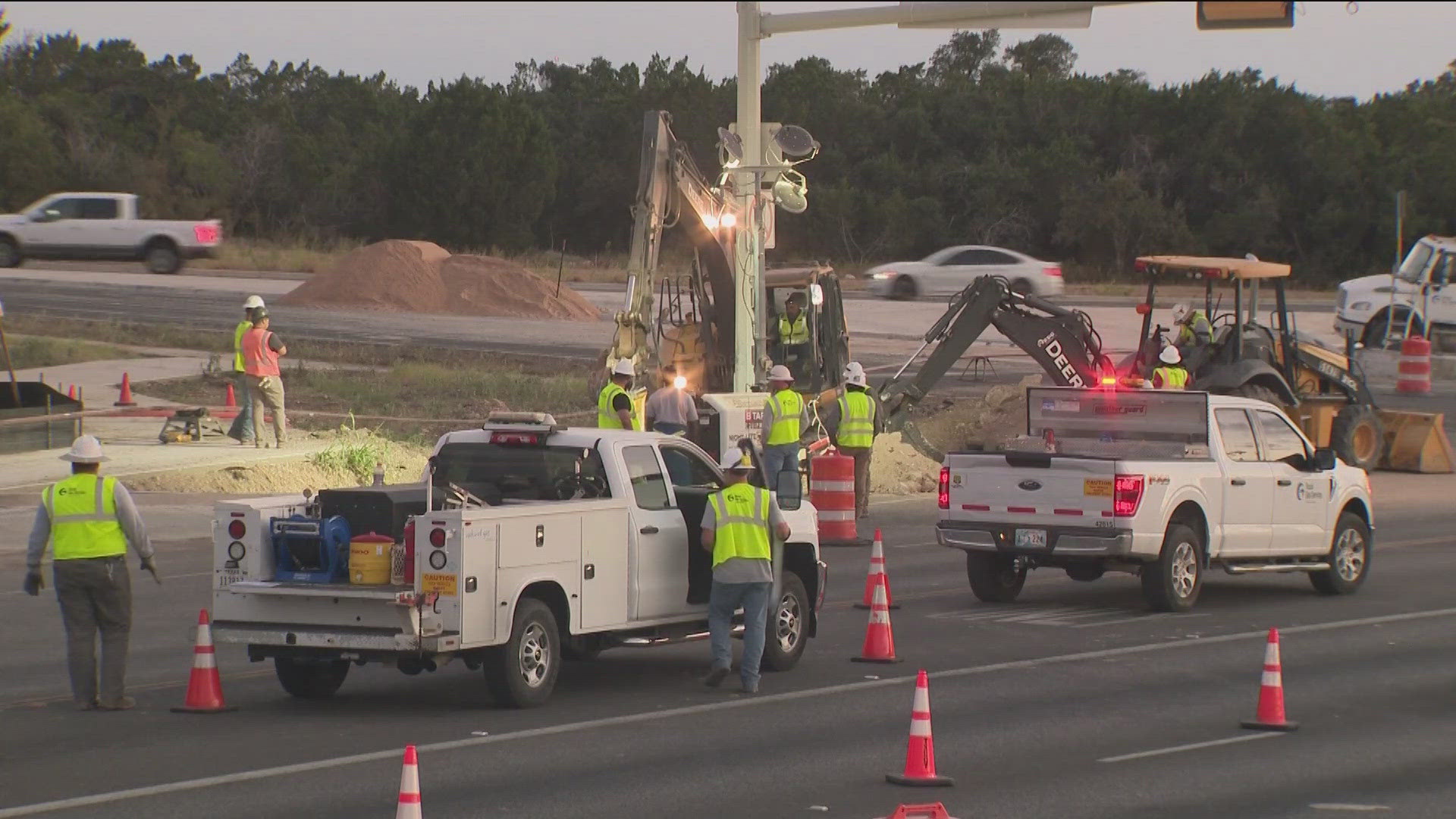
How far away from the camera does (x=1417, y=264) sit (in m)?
42.9

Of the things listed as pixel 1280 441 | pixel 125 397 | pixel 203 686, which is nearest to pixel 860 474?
pixel 1280 441

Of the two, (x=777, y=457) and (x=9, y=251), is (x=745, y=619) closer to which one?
(x=777, y=457)

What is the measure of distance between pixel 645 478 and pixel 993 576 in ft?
18.6

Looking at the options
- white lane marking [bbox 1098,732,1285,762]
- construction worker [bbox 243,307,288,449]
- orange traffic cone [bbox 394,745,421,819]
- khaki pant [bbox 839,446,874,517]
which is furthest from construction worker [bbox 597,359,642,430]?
orange traffic cone [bbox 394,745,421,819]

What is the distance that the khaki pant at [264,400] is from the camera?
87.1ft

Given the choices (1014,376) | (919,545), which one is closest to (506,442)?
(919,545)

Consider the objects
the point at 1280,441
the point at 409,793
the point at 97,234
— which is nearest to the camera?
the point at 409,793

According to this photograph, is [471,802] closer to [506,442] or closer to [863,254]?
[506,442]

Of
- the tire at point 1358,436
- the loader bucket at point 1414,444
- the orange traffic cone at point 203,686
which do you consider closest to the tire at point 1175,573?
the orange traffic cone at point 203,686

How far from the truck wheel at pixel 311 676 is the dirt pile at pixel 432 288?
41047mm

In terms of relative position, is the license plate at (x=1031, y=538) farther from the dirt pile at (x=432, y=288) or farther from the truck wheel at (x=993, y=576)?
the dirt pile at (x=432, y=288)

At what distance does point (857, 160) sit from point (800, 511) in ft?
239

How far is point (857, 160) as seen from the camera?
8606cm

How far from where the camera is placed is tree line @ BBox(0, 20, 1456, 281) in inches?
2943
